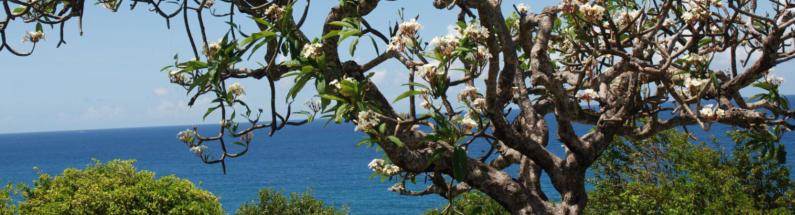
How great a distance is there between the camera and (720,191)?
6.60m

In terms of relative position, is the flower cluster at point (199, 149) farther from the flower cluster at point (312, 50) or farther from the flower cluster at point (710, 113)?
the flower cluster at point (710, 113)

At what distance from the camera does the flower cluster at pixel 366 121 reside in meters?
2.28

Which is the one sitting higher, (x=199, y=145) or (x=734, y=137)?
(x=734, y=137)

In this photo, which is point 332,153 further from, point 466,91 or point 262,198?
point 466,91

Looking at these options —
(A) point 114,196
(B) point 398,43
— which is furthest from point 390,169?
(A) point 114,196

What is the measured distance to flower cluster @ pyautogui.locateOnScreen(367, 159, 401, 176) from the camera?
10.8ft

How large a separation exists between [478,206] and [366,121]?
5.91 ft

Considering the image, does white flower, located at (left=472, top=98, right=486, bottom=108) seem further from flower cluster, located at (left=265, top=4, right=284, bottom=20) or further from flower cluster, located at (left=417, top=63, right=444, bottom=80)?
flower cluster, located at (left=265, top=4, right=284, bottom=20)

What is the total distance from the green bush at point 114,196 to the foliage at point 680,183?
5963mm

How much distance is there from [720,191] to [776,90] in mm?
3853

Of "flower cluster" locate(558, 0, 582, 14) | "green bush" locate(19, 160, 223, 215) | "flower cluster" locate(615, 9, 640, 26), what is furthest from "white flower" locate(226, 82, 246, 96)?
"green bush" locate(19, 160, 223, 215)

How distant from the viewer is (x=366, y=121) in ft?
7.63

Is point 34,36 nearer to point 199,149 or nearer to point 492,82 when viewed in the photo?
point 199,149

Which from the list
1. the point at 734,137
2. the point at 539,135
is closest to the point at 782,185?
the point at 734,137
